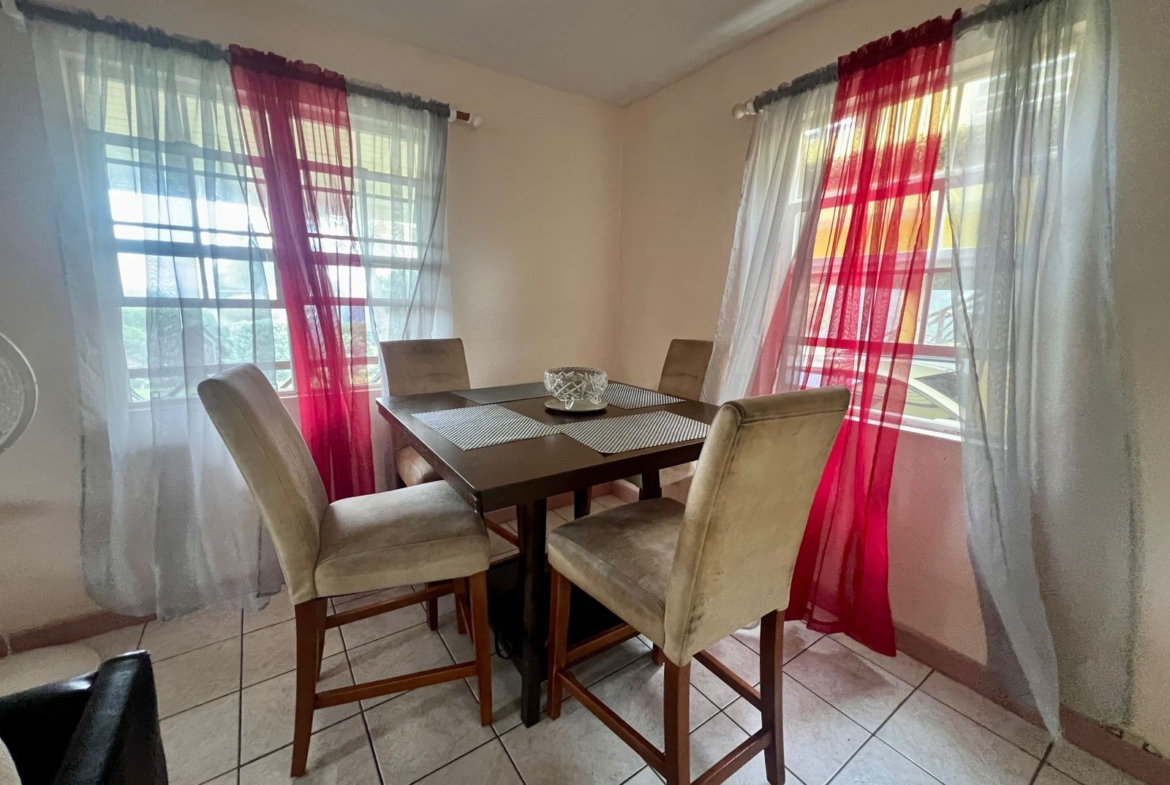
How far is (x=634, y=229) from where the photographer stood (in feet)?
8.93

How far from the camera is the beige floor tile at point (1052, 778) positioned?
3.93ft

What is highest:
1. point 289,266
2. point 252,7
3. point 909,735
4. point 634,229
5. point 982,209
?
point 252,7

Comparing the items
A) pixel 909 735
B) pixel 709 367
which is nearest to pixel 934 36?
pixel 709 367

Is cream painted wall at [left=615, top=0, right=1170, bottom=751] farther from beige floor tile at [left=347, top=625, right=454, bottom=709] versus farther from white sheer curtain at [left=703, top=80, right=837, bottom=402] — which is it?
beige floor tile at [left=347, top=625, right=454, bottom=709]

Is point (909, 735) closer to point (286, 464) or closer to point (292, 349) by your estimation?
point (286, 464)

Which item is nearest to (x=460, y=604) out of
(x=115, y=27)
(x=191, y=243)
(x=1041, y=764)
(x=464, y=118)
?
(x=191, y=243)

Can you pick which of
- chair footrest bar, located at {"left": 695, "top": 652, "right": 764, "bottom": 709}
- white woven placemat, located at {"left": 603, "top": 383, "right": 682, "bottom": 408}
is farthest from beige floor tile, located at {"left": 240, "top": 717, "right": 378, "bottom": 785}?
white woven placemat, located at {"left": 603, "top": 383, "right": 682, "bottom": 408}

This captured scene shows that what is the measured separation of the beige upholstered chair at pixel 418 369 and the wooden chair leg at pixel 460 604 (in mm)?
519

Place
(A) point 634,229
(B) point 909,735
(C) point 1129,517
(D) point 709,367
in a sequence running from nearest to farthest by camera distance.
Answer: (C) point 1129,517 → (B) point 909,735 → (D) point 709,367 → (A) point 634,229

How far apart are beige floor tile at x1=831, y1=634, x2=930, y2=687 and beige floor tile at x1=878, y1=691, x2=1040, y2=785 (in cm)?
10

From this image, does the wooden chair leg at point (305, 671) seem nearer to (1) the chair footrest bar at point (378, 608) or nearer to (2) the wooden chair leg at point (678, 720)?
(1) the chair footrest bar at point (378, 608)

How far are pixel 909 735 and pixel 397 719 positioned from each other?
1.48 metres

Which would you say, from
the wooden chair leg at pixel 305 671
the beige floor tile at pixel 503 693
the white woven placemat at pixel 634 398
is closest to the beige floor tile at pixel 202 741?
the wooden chair leg at pixel 305 671

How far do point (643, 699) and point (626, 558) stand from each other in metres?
0.64
